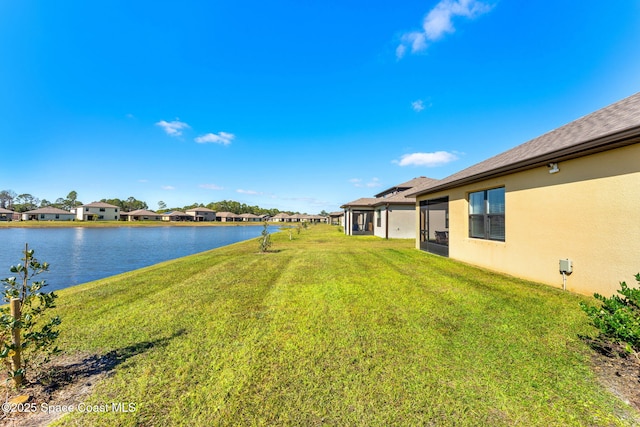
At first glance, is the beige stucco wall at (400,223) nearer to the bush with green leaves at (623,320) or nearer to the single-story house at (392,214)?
the single-story house at (392,214)

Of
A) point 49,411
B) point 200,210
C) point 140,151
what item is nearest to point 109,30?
point 49,411

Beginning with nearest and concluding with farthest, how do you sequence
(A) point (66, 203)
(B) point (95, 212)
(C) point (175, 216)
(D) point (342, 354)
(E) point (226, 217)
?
1. (D) point (342, 354)
2. (B) point (95, 212)
3. (C) point (175, 216)
4. (A) point (66, 203)
5. (E) point (226, 217)

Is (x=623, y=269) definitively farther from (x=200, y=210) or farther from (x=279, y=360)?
(x=200, y=210)

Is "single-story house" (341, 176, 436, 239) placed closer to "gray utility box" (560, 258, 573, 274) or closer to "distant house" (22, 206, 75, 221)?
"gray utility box" (560, 258, 573, 274)

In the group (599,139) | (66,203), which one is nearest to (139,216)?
(66,203)

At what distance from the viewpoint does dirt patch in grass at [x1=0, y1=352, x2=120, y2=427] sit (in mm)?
1982

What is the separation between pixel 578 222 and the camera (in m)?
5.07

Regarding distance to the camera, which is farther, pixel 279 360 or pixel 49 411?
pixel 279 360

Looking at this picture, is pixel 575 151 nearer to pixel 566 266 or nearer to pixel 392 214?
pixel 566 266

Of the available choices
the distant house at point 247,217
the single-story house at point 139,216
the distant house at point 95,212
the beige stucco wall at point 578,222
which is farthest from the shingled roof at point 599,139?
the distant house at point 247,217

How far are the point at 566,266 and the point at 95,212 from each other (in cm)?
8770

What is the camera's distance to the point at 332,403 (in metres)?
2.11

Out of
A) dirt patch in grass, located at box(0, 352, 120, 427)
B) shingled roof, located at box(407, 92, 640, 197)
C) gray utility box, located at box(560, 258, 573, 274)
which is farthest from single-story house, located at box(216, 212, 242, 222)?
gray utility box, located at box(560, 258, 573, 274)

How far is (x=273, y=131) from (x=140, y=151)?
61.2 feet
